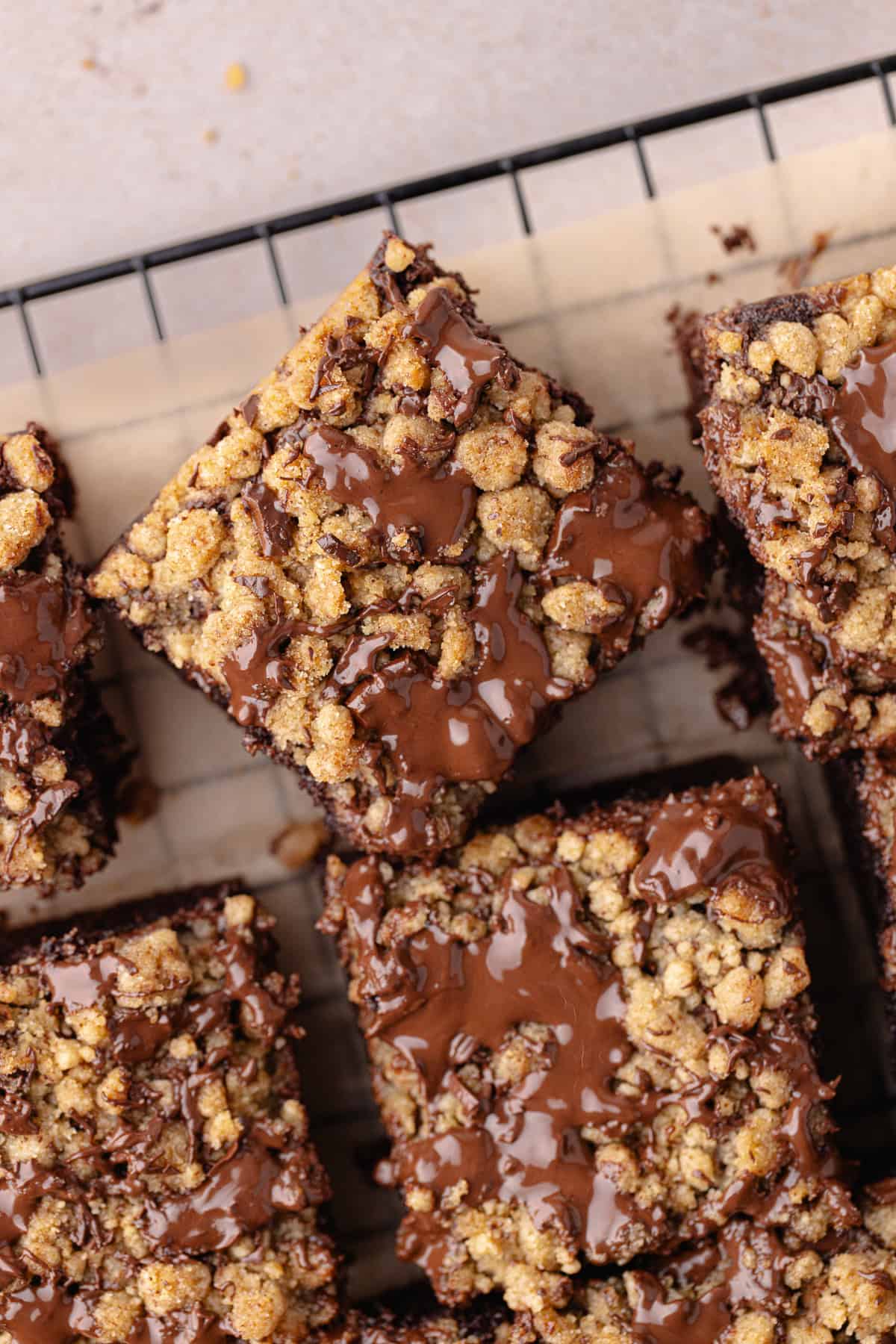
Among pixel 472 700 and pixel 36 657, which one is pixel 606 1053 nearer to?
pixel 472 700

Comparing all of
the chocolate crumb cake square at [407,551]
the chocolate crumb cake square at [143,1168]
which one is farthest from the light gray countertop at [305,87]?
the chocolate crumb cake square at [143,1168]

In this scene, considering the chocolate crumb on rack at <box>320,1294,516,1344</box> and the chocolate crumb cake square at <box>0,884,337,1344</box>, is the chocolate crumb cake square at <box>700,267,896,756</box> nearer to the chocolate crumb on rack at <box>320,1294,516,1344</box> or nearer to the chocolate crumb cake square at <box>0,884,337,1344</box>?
the chocolate crumb cake square at <box>0,884,337,1344</box>

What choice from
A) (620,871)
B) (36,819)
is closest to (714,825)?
(620,871)

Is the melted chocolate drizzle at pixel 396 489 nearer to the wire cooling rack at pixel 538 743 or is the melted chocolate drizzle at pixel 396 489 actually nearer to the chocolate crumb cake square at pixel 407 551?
the chocolate crumb cake square at pixel 407 551

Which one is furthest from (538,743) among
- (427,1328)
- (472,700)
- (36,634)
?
(427,1328)

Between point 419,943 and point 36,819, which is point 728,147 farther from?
point 36,819
